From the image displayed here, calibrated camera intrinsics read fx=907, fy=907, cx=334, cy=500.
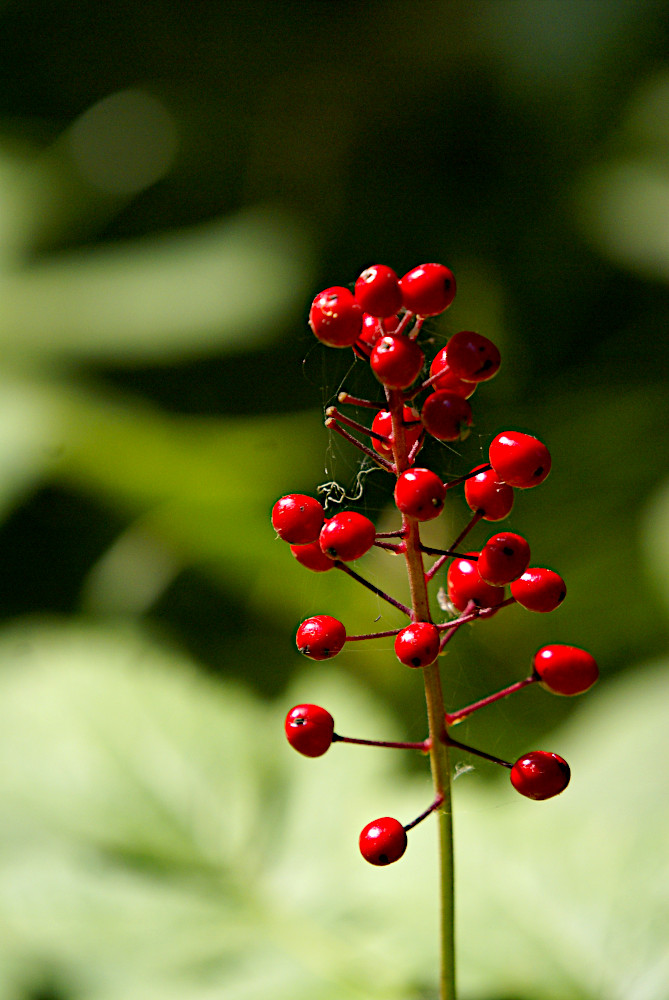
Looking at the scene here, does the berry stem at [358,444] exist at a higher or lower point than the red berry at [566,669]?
higher

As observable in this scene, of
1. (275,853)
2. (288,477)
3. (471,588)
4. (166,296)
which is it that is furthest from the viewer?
(166,296)

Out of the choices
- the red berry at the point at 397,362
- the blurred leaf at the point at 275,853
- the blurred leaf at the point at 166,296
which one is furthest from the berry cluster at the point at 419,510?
the blurred leaf at the point at 166,296

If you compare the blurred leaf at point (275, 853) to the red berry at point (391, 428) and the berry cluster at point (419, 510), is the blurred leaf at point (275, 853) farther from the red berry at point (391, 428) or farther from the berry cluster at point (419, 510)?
the red berry at point (391, 428)

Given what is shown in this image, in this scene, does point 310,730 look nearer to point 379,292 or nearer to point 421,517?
point 421,517

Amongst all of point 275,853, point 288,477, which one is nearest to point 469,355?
point 275,853

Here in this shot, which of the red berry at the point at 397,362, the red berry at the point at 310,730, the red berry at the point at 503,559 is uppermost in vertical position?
the red berry at the point at 397,362

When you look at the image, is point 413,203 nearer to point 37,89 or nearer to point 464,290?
point 464,290

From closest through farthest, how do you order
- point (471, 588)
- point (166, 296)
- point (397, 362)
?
point (397, 362) → point (471, 588) → point (166, 296)

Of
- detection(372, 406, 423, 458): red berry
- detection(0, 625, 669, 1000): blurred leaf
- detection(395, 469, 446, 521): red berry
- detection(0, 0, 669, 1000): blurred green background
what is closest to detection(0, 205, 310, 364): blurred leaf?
detection(0, 0, 669, 1000): blurred green background
